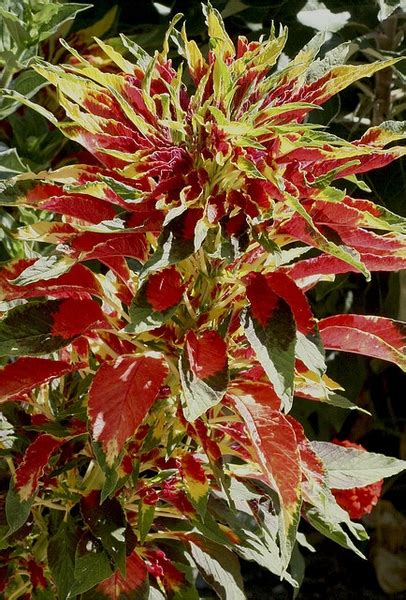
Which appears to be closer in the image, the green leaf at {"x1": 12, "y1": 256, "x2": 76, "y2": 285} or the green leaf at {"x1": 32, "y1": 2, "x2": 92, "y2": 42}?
the green leaf at {"x1": 12, "y1": 256, "x2": 76, "y2": 285}

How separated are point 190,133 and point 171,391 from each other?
0.23 meters

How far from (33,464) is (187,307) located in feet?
0.62

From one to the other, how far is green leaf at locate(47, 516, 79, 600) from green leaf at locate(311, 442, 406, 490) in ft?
0.78

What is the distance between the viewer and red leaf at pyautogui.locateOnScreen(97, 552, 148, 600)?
84 cm

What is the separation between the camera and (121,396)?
0.73 metres

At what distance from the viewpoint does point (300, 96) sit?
772 millimetres

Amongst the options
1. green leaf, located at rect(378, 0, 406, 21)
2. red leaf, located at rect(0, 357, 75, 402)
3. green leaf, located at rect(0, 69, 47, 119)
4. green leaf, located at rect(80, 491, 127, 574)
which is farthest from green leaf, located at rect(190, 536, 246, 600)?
green leaf, located at rect(378, 0, 406, 21)

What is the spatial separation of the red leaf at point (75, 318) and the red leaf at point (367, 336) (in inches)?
7.7

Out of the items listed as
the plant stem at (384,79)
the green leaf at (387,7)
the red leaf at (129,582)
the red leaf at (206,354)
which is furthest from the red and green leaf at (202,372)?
the plant stem at (384,79)

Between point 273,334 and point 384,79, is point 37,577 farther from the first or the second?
point 384,79

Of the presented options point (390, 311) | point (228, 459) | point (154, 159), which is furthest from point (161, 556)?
point (390, 311)

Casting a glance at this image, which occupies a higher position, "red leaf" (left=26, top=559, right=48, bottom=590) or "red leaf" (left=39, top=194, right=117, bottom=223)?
"red leaf" (left=39, top=194, right=117, bottom=223)

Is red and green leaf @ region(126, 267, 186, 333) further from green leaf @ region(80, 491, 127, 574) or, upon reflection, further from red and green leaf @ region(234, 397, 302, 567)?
green leaf @ region(80, 491, 127, 574)

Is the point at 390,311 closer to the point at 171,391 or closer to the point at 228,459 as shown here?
the point at 228,459
